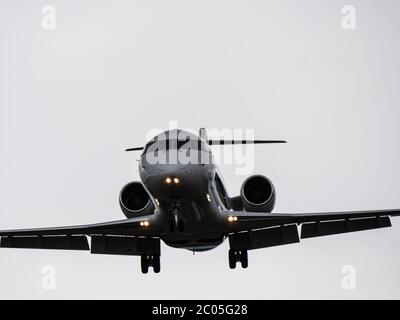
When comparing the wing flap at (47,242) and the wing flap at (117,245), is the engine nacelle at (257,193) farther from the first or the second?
the wing flap at (47,242)

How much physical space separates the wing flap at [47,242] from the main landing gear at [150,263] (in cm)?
185

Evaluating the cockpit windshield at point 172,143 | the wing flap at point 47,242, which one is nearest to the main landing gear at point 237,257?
the wing flap at point 47,242

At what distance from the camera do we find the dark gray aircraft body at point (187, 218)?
878 inches

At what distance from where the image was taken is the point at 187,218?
23719 millimetres

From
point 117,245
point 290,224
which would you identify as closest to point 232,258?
point 290,224

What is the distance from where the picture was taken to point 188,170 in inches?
873

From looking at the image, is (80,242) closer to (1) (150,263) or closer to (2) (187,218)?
(1) (150,263)

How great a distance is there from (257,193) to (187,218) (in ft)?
11.8
